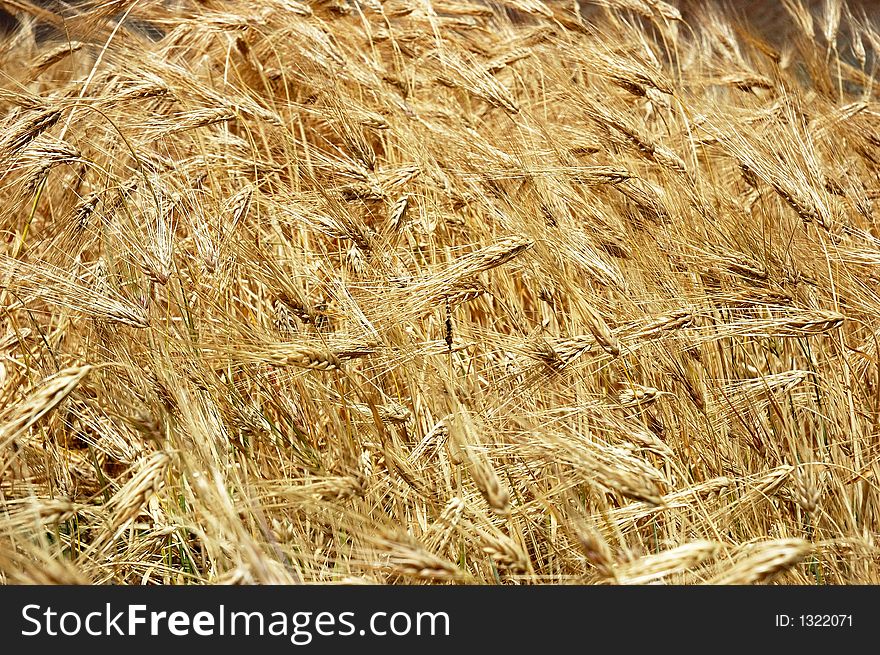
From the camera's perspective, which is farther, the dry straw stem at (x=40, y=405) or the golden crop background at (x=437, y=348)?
the golden crop background at (x=437, y=348)

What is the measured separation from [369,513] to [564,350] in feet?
1.45

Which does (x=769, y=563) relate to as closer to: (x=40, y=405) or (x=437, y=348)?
(x=437, y=348)

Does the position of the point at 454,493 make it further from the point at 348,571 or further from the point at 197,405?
the point at 197,405

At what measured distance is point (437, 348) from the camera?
1400 millimetres

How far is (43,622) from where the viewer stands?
42.0 inches

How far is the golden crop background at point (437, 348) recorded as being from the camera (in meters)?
1.16

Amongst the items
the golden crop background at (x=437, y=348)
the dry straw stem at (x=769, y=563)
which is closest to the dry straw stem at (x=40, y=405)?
the golden crop background at (x=437, y=348)

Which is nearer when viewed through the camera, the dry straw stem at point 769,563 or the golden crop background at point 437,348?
the dry straw stem at point 769,563

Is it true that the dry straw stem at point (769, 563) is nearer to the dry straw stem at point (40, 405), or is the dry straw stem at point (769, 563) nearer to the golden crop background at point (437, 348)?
the golden crop background at point (437, 348)

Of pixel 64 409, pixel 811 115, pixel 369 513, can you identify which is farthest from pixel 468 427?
pixel 811 115

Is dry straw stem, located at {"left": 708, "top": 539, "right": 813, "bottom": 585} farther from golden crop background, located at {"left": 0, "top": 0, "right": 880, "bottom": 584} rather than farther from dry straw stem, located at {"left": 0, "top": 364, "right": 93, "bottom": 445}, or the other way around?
dry straw stem, located at {"left": 0, "top": 364, "right": 93, "bottom": 445}

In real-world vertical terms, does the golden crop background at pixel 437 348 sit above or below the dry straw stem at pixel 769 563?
above

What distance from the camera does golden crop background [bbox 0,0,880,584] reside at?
116cm

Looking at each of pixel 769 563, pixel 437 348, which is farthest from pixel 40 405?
pixel 769 563
